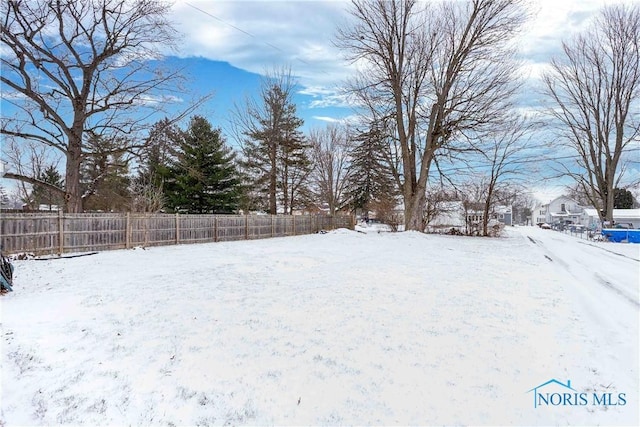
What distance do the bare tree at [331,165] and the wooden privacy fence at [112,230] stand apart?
14.8 meters

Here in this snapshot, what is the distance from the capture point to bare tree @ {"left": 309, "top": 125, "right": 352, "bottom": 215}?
32969 millimetres

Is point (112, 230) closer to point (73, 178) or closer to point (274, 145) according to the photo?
point (73, 178)

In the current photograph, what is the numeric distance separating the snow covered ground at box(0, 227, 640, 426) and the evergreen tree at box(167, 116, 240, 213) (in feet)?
59.3

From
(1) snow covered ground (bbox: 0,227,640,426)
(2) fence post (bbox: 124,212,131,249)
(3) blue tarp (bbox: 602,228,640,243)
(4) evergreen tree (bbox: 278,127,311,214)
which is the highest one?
(4) evergreen tree (bbox: 278,127,311,214)

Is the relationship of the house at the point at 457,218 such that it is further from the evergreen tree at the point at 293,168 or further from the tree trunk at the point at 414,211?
the evergreen tree at the point at 293,168

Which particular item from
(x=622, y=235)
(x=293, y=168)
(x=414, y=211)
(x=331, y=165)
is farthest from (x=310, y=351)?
(x=331, y=165)

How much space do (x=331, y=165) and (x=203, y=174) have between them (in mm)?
13127

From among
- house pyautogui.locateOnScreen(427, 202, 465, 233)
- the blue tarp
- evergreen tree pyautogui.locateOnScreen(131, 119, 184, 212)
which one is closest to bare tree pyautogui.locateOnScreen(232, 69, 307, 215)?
evergreen tree pyautogui.locateOnScreen(131, 119, 184, 212)

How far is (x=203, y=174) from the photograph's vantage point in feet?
78.2

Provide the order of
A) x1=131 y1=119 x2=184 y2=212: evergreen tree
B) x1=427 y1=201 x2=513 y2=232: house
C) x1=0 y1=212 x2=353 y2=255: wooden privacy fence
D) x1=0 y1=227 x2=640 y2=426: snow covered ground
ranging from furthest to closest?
1. x1=427 y1=201 x2=513 y2=232: house
2. x1=131 y1=119 x2=184 y2=212: evergreen tree
3. x1=0 y1=212 x2=353 y2=255: wooden privacy fence
4. x1=0 y1=227 x2=640 y2=426: snow covered ground

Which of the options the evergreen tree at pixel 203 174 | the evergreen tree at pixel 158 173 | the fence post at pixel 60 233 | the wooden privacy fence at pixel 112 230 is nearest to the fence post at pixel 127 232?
the wooden privacy fence at pixel 112 230

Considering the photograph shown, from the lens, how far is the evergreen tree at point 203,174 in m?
24.1

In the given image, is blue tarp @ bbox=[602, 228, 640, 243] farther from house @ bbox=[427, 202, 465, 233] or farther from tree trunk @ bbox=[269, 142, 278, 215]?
tree trunk @ bbox=[269, 142, 278, 215]

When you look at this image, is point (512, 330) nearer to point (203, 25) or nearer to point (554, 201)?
point (203, 25)
